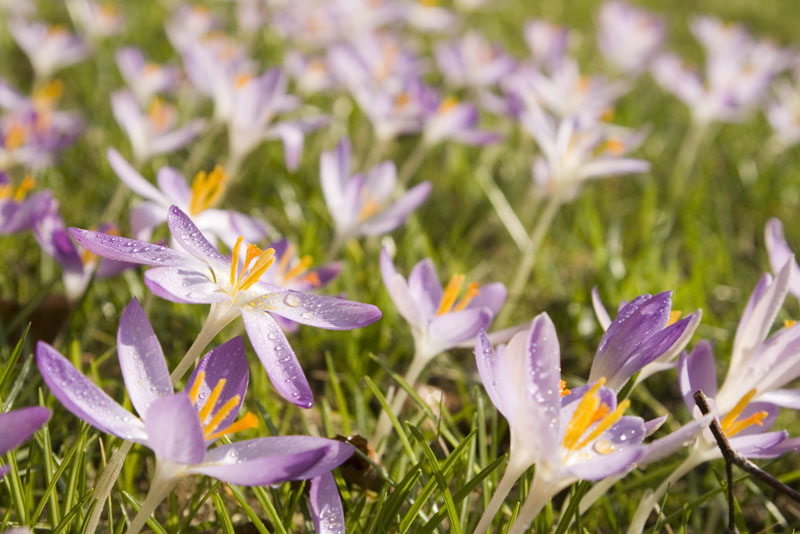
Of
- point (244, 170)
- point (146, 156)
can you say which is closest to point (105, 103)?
point (244, 170)

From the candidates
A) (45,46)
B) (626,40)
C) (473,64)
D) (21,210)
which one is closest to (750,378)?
(21,210)

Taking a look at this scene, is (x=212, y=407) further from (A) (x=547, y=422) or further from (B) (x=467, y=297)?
(B) (x=467, y=297)

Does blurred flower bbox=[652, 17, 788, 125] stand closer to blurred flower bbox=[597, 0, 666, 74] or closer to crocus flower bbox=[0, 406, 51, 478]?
blurred flower bbox=[597, 0, 666, 74]

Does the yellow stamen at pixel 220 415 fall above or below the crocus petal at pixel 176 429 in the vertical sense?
below

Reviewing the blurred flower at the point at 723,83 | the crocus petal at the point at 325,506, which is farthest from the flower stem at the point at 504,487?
the blurred flower at the point at 723,83

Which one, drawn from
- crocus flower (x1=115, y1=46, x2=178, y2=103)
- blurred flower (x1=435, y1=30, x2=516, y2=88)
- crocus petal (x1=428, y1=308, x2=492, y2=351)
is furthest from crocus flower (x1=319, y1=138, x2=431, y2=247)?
blurred flower (x1=435, y1=30, x2=516, y2=88)

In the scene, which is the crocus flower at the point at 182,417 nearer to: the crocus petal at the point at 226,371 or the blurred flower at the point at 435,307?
the crocus petal at the point at 226,371
